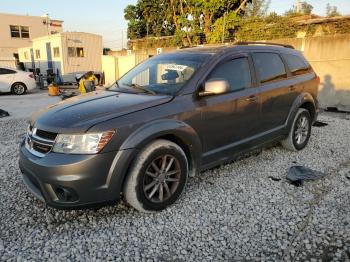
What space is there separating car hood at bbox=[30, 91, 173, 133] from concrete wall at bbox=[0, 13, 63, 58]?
3564 centimetres

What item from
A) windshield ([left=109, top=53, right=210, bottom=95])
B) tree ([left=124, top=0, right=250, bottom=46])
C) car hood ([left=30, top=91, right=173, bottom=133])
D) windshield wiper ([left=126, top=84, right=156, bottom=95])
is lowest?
car hood ([left=30, top=91, right=173, bottom=133])

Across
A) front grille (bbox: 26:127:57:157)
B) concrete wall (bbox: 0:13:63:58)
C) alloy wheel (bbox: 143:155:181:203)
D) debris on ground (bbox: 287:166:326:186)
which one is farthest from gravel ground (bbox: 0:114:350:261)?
concrete wall (bbox: 0:13:63:58)

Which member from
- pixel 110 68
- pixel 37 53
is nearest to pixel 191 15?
pixel 110 68

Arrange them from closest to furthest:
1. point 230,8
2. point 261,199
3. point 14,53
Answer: point 261,199 → point 230,8 → point 14,53

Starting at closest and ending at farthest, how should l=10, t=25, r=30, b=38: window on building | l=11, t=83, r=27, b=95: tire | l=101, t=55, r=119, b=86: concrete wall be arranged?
l=11, t=83, r=27, b=95: tire < l=101, t=55, r=119, b=86: concrete wall < l=10, t=25, r=30, b=38: window on building

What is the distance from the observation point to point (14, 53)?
34375mm

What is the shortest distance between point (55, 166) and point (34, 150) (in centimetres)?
51

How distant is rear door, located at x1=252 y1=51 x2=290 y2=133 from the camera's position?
434cm

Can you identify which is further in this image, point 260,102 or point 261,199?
point 260,102

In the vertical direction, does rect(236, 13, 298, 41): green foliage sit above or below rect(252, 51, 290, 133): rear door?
above

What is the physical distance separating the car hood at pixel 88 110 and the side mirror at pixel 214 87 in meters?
0.43

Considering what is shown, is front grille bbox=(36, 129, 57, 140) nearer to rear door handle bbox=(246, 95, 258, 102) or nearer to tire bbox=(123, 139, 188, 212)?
tire bbox=(123, 139, 188, 212)

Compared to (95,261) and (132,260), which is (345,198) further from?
(95,261)

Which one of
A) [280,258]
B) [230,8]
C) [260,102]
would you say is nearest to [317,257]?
[280,258]
